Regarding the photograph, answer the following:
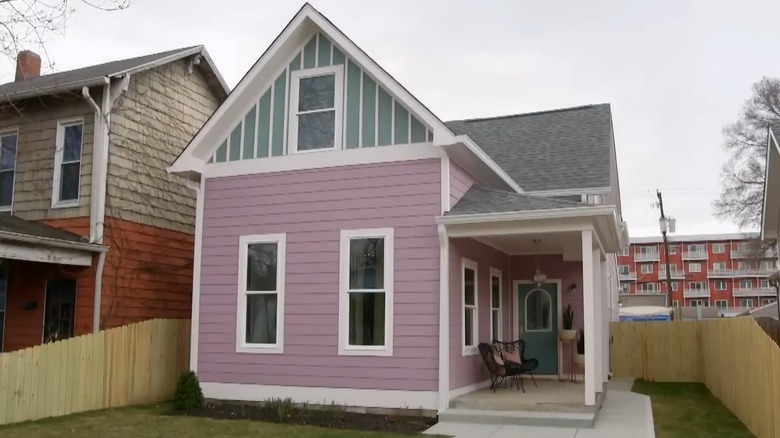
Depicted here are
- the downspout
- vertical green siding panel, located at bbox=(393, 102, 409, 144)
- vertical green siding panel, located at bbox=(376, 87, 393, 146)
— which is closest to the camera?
vertical green siding panel, located at bbox=(393, 102, 409, 144)

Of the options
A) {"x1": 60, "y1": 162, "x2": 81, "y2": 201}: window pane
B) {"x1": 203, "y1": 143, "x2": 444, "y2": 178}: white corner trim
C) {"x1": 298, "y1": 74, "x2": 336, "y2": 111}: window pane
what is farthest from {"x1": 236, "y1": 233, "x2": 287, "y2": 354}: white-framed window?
{"x1": 60, "y1": 162, "x2": 81, "y2": 201}: window pane

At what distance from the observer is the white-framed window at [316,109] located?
11453 mm

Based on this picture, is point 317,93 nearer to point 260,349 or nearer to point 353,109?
point 353,109

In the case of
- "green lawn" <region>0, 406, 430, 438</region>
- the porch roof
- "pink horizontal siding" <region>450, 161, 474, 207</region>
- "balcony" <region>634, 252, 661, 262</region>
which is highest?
"balcony" <region>634, 252, 661, 262</region>

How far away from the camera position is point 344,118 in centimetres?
1138

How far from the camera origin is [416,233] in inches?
419

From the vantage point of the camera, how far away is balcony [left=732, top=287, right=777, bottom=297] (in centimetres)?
7388

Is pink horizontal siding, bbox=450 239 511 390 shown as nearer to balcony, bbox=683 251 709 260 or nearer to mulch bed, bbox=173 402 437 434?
mulch bed, bbox=173 402 437 434

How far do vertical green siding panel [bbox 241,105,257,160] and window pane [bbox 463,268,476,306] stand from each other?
4.05 m

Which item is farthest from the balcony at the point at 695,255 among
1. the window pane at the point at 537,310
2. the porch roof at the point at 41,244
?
the porch roof at the point at 41,244

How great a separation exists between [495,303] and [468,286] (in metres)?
1.97

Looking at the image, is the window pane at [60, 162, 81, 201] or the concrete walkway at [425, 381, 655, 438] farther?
the window pane at [60, 162, 81, 201]

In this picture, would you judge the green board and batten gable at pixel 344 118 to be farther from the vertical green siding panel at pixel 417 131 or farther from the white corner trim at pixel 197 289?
the white corner trim at pixel 197 289

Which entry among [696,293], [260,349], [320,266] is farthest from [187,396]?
[696,293]
